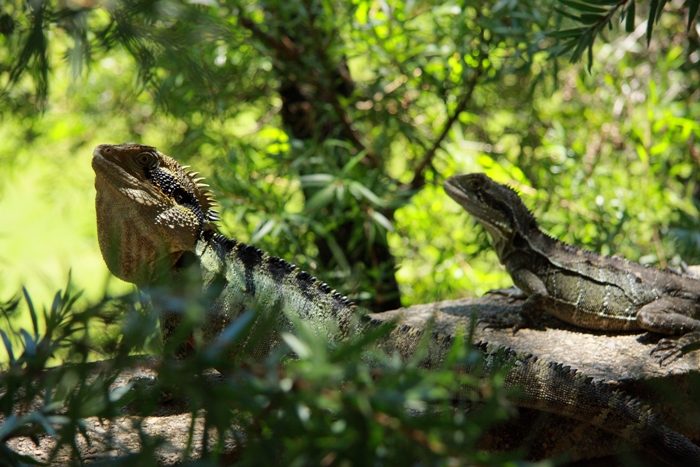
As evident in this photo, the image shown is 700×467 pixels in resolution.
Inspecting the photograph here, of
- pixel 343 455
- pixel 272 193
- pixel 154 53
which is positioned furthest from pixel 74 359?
pixel 272 193

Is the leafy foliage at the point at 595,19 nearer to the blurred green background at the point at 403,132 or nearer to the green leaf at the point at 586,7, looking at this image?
the green leaf at the point at 586,7

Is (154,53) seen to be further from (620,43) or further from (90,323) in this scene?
(620,43)

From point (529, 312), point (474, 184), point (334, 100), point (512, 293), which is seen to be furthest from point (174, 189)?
point (334, 100)

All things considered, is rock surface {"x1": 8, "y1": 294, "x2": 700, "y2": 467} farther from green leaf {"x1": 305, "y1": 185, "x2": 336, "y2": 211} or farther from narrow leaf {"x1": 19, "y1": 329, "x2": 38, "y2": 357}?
green leaf {"x1": 305, "y1": 185, "x2": 336, "y2": 211}

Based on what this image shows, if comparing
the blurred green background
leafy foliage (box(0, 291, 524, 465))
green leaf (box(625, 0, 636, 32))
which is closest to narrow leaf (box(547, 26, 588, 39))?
green leaf (box(625, 0, 636, 32))

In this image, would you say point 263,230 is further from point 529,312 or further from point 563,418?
point 563,418

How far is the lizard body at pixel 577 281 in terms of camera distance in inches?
74.0

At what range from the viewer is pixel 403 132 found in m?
3.03

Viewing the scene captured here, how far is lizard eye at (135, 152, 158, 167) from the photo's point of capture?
170 cm

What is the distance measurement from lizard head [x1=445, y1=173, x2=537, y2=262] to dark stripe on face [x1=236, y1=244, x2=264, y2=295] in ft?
2.61

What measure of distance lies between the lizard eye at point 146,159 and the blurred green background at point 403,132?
1.88 feet

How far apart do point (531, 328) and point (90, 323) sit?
1.52 m

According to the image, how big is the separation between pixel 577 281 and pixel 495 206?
0.36m

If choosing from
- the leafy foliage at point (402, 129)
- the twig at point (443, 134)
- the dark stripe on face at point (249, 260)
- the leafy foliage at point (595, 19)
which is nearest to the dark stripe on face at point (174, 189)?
the dark stripe on face at point (249, 260)
